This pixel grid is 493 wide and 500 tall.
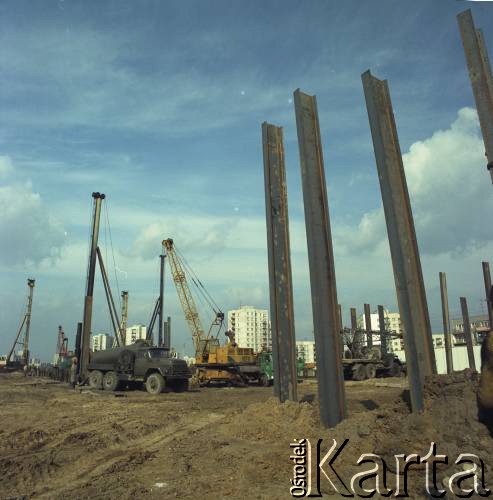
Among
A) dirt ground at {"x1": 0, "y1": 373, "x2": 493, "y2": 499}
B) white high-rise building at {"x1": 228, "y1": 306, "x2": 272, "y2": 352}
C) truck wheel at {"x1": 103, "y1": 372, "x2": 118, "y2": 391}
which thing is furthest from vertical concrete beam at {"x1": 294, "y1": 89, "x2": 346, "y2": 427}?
white high-rise building at {"x1": 228, "y1": 306, "x2": 272, "y2": 352}

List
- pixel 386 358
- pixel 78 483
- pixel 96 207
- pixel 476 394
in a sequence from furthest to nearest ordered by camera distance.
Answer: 1. pixel 386 358
2. pixel 96 207
3. pixel 78 483
4. pixel 476 394

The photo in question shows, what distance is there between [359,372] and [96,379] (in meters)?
18.5

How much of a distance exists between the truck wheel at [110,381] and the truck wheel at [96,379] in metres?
0.55

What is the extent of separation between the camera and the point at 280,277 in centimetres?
1000

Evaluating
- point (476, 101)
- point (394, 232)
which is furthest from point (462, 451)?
point (476, 101)

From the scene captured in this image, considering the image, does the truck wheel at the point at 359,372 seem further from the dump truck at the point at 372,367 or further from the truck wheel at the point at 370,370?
the truck wheel at the point at 370,370

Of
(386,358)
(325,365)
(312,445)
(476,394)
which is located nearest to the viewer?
(476,394)

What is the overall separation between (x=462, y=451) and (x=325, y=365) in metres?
3.15

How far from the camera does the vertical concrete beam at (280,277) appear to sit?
959cm

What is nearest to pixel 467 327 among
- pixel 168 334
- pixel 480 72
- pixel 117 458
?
pixel 480 72

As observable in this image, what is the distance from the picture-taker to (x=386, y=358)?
34.5m

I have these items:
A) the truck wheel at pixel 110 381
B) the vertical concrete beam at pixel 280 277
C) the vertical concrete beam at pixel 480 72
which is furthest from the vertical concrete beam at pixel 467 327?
the vertical concrete beam at pixel 480 72

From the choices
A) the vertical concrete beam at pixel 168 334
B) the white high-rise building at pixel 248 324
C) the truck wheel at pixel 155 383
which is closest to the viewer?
the truck wheel at pixel 155 383

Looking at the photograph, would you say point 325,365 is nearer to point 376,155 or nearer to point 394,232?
point 394,232
